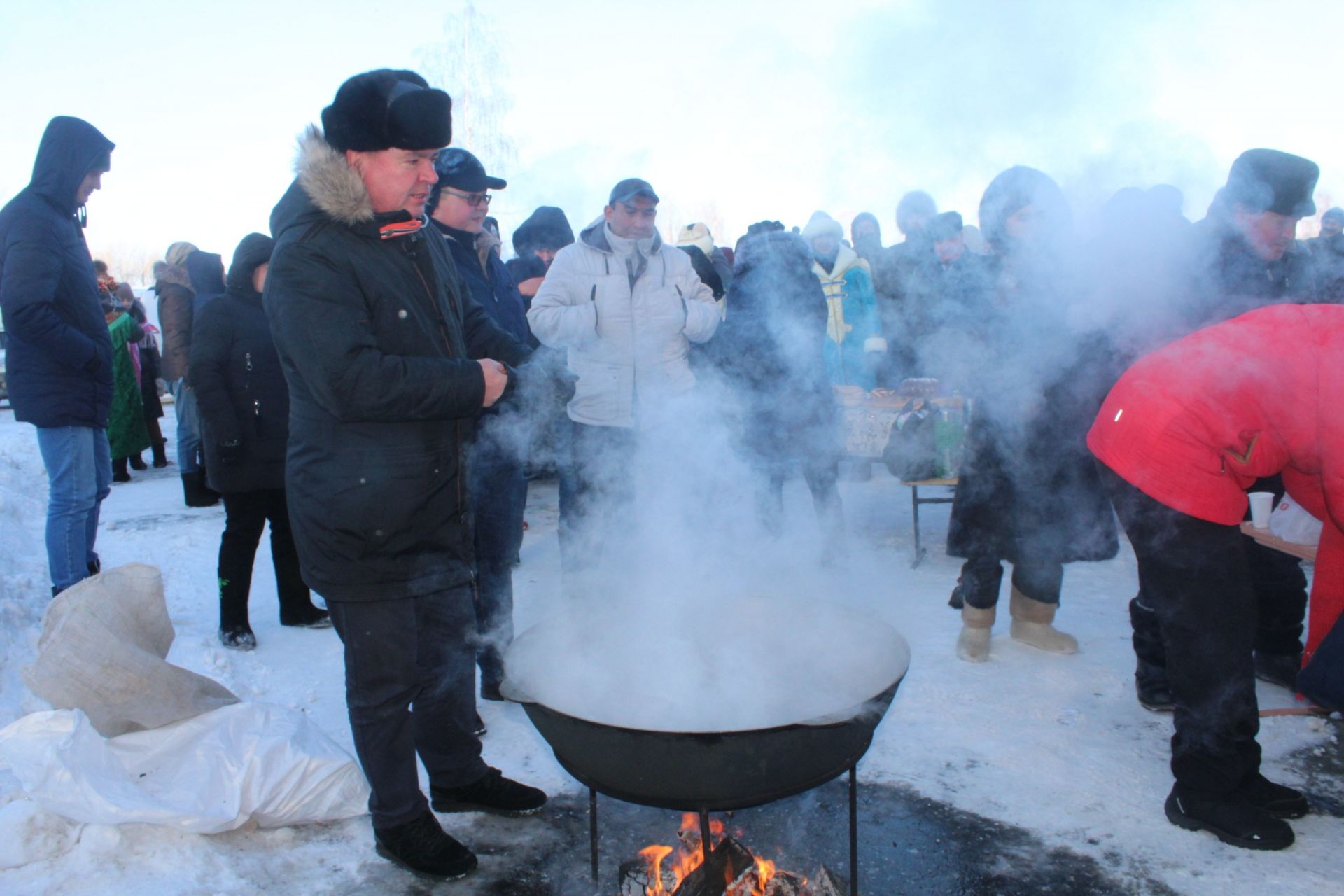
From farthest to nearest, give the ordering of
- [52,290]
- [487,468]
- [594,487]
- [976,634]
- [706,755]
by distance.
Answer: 1. [594,487]
2. [976,634]
3. [52,290]
4. [487,468]
5. [706,755]

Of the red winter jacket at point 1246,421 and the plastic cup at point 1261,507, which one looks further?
the plastic cup at point 1261,507

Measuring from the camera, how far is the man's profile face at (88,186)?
12.4 ft

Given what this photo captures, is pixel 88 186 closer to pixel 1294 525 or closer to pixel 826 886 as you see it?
pixel 826 886

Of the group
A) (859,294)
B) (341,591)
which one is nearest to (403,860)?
(341,591)

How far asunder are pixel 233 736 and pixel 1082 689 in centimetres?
308

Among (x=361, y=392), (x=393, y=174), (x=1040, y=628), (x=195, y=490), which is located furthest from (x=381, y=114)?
(x=195, y=490)

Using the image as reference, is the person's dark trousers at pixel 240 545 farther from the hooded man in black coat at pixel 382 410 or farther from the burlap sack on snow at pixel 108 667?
the hooded man in black coat at pixel 382 410

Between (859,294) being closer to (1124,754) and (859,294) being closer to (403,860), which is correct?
(1124,754)

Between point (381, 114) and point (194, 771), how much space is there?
1870mm

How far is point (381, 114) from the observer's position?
82.7 inches

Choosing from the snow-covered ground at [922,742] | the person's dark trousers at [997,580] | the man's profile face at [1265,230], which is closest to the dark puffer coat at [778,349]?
the snow-covered ground at [922,742]

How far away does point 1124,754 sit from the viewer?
2.94 m

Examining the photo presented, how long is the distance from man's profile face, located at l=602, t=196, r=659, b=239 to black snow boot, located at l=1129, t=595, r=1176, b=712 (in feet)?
8.53

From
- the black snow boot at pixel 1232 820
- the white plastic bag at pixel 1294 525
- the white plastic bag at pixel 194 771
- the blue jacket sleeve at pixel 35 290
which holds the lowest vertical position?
the black snow boot at pixel 1232 820
